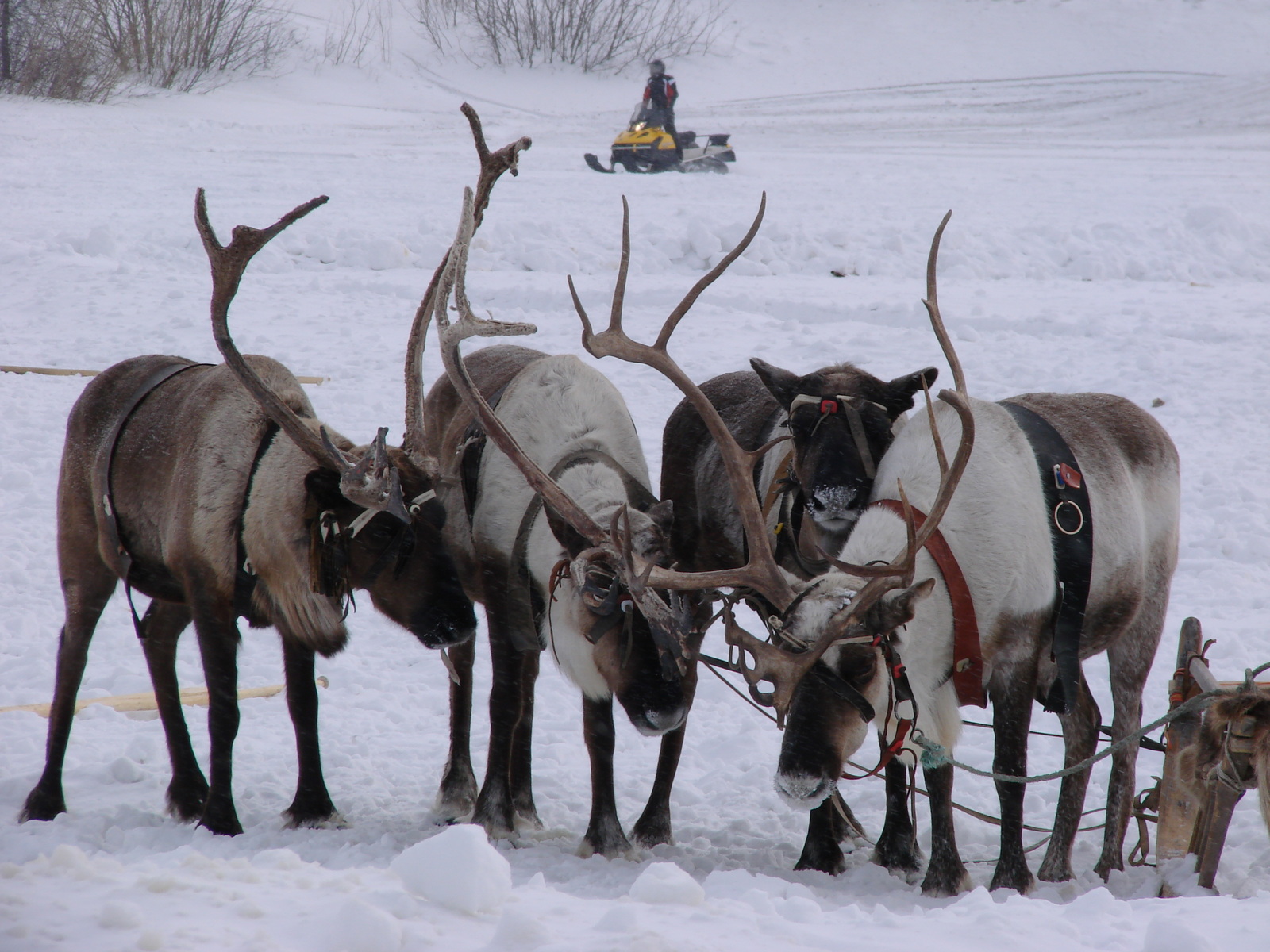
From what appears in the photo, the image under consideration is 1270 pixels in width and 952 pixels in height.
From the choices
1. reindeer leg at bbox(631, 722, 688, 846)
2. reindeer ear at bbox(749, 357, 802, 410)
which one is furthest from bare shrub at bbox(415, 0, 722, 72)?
reindeer leg at bbox(631, 722, 688, 846)

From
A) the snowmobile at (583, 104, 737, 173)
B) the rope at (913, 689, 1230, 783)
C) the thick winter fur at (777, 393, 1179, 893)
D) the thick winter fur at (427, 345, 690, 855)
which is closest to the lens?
the rope at (913, 689, 1230, 783)

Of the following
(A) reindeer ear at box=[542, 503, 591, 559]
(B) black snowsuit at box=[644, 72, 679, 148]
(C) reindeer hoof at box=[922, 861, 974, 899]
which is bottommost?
(C) reindeer hoof at box=[922, 861, 974, 899]

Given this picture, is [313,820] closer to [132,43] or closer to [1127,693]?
[1127,693]

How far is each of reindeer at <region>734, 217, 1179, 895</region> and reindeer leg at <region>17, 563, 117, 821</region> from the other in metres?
2.55

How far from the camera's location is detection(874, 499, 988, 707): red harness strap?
3.48 meters

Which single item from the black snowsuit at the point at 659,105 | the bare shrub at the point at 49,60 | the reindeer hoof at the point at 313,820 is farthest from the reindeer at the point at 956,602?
the bare shrub at the point at 49,60

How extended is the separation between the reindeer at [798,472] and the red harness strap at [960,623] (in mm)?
369

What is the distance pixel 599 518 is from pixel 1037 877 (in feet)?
6.47

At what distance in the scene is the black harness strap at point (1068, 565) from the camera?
3.65 m

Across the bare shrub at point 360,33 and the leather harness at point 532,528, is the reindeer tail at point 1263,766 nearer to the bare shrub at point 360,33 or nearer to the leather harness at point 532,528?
the leather harness at point 532,528

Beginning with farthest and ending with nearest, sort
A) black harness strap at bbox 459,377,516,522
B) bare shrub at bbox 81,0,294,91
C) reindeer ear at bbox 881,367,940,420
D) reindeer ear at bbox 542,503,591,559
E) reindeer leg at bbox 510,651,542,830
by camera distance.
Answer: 1. bare shrub at bbox 81,0,294,91
2. black harness strap at bbox 459,377,516,522
3. reindeer leg at bbox 510,651,542,830
4. reindeer ear at bbox 881,367,940,420
5. reindeer ear at bbox 542,503,591,559

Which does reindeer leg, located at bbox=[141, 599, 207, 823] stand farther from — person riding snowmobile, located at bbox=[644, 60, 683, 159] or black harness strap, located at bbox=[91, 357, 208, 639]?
person riding snowmobile, located at bbox=[644, 60, 683, 159]

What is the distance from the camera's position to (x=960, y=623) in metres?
3.49

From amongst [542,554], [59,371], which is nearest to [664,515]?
[542,554]
